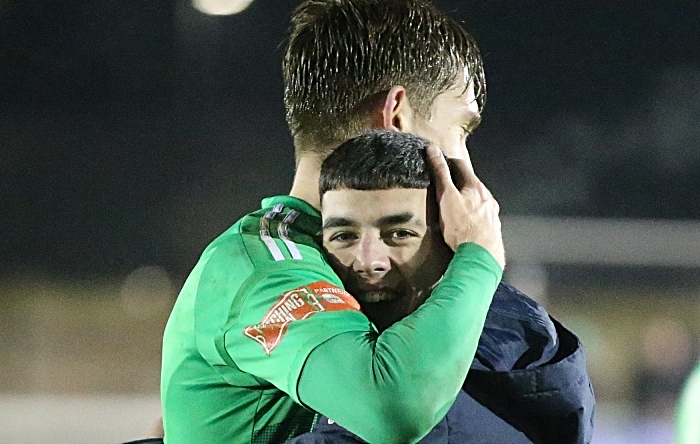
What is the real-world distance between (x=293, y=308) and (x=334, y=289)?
58 millimetres

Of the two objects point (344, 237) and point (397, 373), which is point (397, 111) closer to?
point (344, 237)

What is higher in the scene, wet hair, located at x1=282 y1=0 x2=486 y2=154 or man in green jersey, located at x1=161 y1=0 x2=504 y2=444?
wet hair, located at x1=282 y1=0 x2=486 y2=154

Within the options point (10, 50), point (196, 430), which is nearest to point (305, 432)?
point (196, 430)

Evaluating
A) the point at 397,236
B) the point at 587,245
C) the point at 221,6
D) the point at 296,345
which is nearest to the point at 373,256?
the point at 397,236

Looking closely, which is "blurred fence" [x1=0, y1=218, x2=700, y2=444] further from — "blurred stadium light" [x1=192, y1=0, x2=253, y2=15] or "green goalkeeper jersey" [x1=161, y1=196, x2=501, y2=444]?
"green goalkeeper jersey" [x1=161, y1=196, x2=501, y2=444]

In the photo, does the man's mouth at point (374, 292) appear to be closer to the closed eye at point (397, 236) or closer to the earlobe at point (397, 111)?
the closed eye at point (397, 236)

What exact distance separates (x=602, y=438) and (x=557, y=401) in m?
4.04

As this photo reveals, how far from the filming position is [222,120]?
6.79 metres

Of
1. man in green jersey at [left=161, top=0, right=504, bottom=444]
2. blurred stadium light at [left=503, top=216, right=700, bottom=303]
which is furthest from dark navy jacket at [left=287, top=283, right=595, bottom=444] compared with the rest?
blurred stadium light at [left=503, top=216, right=700, bottom=303]

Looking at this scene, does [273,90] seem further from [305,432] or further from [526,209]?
[305,432]

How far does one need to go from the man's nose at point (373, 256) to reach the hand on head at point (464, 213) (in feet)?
0.30

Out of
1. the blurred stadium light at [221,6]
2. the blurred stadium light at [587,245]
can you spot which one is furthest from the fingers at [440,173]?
the blurred stadium light at [221,6]

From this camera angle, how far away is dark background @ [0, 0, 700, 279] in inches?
254

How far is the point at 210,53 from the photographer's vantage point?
7008mm
